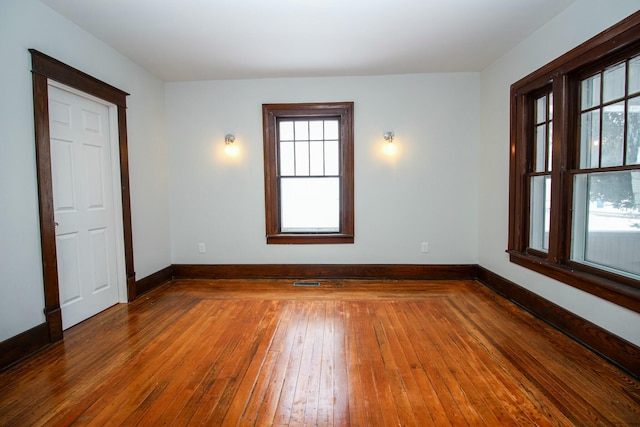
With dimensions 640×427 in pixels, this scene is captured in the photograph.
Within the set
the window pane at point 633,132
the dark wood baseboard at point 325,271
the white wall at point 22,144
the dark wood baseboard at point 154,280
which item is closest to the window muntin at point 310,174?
the dark wood baseboard at point 325,271

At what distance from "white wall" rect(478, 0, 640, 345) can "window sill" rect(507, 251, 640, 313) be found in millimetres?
57

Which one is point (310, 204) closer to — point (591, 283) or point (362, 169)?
point (362, 169)

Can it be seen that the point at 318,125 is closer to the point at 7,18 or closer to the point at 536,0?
the point at 536,0

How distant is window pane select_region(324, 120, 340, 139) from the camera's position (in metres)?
4.48

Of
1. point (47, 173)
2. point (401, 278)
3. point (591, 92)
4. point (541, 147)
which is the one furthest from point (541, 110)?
point (47, 173)

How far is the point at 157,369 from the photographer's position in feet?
7.47

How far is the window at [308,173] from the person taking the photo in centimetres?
440

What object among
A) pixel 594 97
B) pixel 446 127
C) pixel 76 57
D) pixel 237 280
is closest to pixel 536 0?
pixel 594 97

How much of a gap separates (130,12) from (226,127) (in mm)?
1843

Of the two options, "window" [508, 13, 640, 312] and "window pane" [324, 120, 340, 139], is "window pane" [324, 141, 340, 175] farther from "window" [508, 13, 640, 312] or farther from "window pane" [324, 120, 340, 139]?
"window" [508, 13, 640, 312]

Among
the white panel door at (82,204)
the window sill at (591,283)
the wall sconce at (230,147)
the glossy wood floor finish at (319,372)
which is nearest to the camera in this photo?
the glossy wood floor finish at (319,372)

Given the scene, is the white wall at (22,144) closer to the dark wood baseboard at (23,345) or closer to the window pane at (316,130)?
the dark wood baseboard at (23,345)

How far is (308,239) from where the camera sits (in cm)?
450

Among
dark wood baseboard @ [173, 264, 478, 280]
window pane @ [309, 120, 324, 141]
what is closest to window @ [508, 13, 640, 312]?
dark wood baseboard @ [173, 264, 478, 280]
